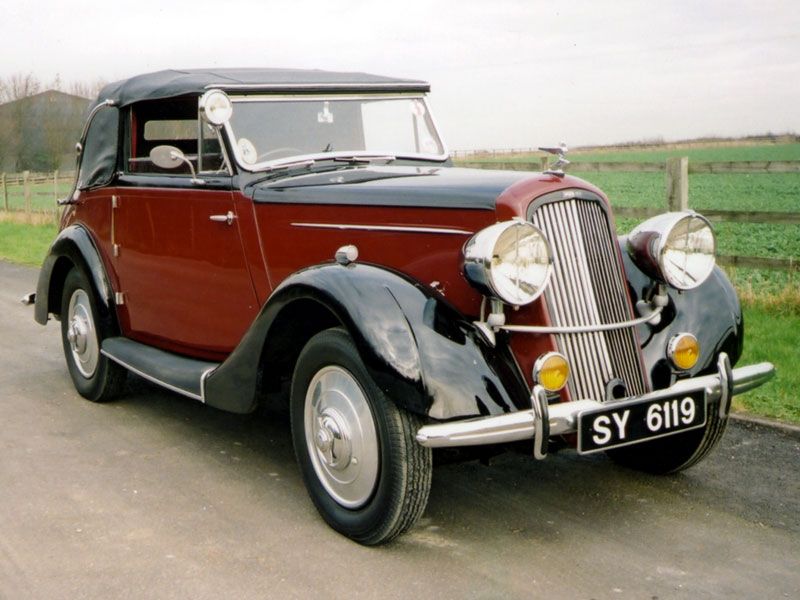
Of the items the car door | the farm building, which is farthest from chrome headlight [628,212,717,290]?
the farm building

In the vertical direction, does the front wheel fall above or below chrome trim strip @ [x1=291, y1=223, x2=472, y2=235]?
below

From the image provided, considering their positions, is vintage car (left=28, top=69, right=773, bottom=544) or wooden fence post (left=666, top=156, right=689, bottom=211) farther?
wooden fence post (left=666, top=156, right=689, bottom=211)

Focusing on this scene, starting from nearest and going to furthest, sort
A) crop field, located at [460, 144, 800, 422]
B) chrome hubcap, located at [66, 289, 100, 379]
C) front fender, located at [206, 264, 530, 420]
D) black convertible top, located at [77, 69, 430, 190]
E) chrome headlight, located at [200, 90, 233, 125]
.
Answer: front fender, located at [206, 264, 530, 420], chrome headlight, located at [200, 90, 233, 125], black convertible top, located at [77, 69, 430, 190], crop field, located at [460, 144, 800, 422], chrome hubcap, located at [66, 289, 100, 379]

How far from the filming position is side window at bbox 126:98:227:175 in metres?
5.11

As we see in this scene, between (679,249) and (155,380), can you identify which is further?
(155,380)

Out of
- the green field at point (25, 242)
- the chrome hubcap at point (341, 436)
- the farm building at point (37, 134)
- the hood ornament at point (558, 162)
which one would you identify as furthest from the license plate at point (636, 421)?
the farm building at point (37, 134)

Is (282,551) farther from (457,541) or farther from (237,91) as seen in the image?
(237,91)

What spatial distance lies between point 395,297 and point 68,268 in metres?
3.39

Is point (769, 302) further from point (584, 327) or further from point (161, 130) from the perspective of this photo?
point (161, 130)

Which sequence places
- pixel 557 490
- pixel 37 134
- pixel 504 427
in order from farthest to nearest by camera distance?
pixel 37 134, pixel 557 490, pixel 504 427

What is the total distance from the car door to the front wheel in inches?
34.9

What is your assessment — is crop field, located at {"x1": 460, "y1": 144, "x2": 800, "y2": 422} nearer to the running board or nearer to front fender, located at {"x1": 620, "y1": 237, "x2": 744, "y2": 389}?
front fender, located at {"x1": 620, "y1": 237, "x2": 744, "y2": 389}

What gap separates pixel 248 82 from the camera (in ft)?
15.3

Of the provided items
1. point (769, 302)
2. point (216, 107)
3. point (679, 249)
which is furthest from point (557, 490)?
point (769, 302)
